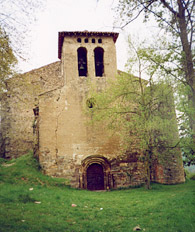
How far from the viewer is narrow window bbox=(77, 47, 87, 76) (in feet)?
52.2

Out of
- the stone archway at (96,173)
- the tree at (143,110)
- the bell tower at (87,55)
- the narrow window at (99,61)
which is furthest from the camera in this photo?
the narrow window at (99,61)

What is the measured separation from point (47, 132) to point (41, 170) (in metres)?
2.15

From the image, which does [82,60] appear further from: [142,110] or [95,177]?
[95,177]

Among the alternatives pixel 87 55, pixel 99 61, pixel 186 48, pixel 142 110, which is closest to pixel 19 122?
pixel 87 55

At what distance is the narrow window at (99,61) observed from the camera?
16370mm

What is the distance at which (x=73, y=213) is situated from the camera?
7.37 meters

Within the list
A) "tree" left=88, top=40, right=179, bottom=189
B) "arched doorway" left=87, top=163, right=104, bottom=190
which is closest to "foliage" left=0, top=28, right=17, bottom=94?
"tree" left=88, top=40, right=179, bottom=189

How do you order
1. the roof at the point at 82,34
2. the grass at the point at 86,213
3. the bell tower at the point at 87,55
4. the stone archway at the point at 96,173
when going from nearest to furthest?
the grass at the point at 86,213
the stone archway at the point at 96,173
the bell tower at the point at 87,55
the roof at the point at 82,34

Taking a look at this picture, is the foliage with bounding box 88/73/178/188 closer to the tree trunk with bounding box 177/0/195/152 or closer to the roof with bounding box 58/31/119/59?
the roof with bounding box 58/31/119/59

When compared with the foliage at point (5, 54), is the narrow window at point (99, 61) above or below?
above

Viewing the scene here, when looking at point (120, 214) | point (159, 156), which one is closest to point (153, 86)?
point (159, 156)

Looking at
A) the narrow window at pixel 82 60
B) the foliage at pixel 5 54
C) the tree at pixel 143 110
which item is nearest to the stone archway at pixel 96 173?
the tree at pixel 143 110

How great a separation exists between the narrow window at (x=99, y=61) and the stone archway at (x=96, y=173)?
6219mm

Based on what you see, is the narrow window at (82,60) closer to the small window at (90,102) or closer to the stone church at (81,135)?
the stone church at (81,135)
